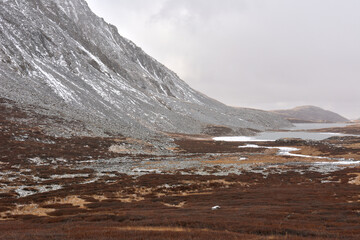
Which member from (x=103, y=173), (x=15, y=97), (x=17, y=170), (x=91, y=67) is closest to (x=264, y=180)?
(x=103, y=173)

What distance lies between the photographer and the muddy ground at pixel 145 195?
15.4m

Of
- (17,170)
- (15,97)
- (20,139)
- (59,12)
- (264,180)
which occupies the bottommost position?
(264,180)

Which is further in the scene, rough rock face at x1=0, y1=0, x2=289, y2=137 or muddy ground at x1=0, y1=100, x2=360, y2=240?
rough rock face at x1=0, y1=0, x2=289, y2=137

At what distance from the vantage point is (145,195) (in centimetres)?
3391

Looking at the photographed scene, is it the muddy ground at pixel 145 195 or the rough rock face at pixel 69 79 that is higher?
the rough rock face at pixel 69 79

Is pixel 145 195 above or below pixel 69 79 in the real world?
below

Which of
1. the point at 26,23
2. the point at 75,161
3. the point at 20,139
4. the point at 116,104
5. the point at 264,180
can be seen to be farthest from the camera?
the point at 26,23

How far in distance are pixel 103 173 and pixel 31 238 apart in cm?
3798

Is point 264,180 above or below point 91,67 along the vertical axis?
below

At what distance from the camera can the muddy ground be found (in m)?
15.4

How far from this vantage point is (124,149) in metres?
80.1

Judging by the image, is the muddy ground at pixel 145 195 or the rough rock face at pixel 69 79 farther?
the rough rock face at pixel 69 79

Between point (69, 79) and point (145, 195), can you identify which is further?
point (69, 79)

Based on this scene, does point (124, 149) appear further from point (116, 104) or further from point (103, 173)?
point (116, 104)
